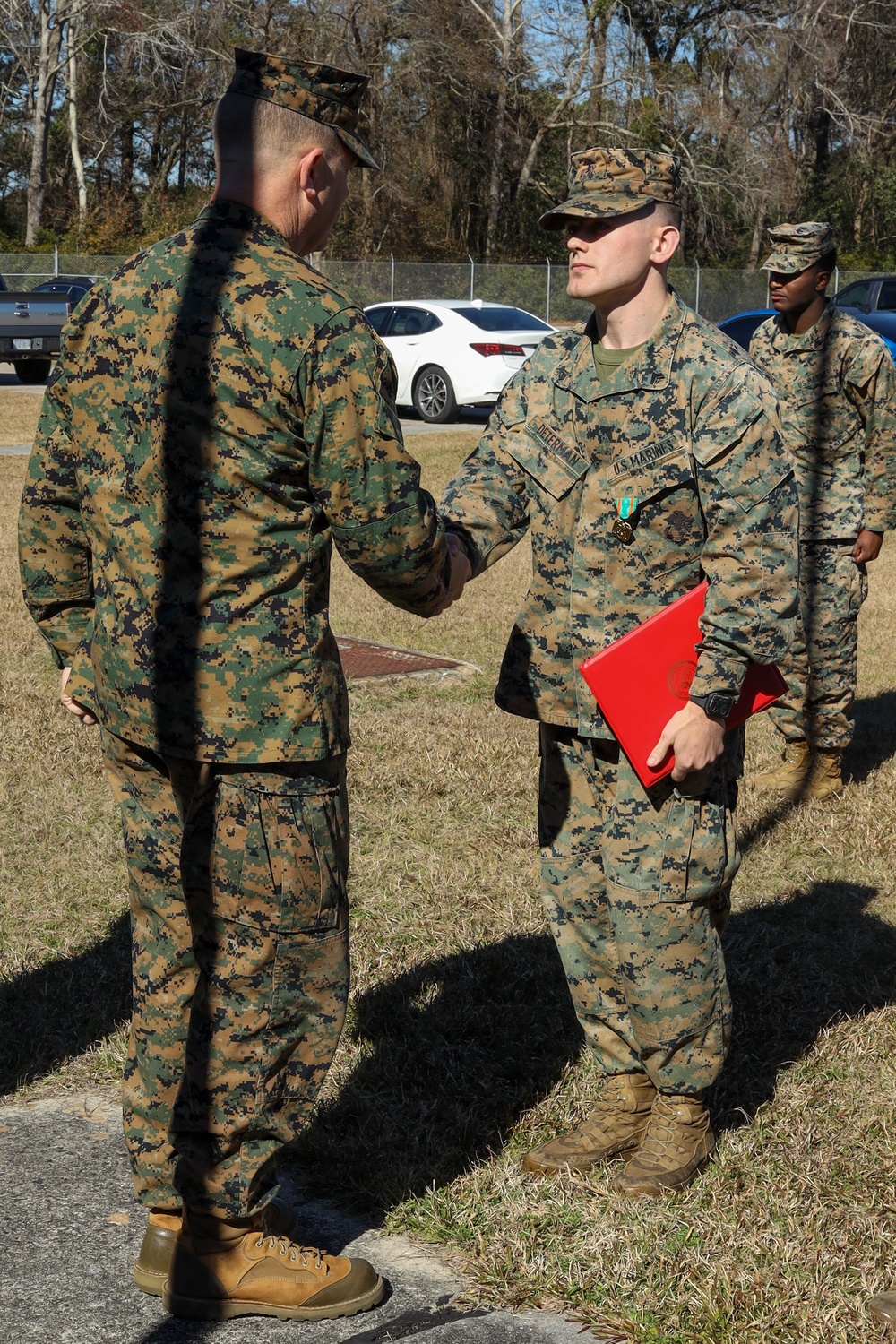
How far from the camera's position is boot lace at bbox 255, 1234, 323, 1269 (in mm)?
2895

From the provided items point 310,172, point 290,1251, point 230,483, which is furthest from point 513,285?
point 290,1251

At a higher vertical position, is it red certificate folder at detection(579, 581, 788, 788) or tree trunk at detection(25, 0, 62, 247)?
tree trunk at detection(25, 0, 62, 247)

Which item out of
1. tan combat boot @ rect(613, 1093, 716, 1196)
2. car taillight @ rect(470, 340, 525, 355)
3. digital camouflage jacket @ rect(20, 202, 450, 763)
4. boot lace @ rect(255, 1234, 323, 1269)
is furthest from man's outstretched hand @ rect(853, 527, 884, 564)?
car taillight @ rect(470, 340, 525, 355)

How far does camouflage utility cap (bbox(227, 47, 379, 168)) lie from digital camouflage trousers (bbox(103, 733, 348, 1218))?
117 centimetres

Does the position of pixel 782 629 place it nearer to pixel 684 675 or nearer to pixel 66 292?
pixel 684 675

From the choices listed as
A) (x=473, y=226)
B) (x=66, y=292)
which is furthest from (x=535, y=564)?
(x=473, y=226)

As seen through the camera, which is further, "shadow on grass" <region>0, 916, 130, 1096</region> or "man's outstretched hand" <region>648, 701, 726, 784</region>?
"shadow on grass" <region>0, 916, 130, 1096</region>

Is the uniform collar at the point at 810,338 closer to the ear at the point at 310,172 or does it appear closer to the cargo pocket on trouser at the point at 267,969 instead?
the ear at the point at 310,172

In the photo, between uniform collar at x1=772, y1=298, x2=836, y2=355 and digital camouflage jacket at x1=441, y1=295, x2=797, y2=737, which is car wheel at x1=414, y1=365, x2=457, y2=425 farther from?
digital camouflage jacket at x1=441, y1=295, x2=797, y2=737

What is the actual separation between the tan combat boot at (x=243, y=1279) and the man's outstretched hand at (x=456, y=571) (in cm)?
130

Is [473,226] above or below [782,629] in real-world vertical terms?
above

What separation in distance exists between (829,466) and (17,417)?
1492cm

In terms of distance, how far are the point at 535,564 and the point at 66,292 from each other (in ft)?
70.4

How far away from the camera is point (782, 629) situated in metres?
3.16
